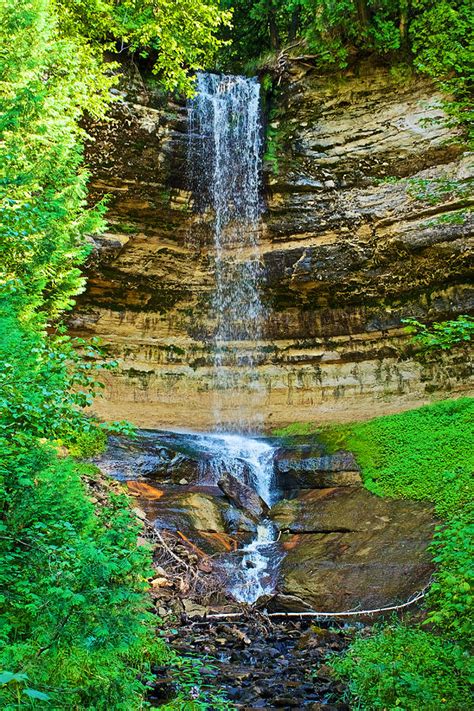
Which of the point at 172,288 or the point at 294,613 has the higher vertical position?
the point at 172,288

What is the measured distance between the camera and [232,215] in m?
16.4

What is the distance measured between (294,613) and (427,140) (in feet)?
38.7

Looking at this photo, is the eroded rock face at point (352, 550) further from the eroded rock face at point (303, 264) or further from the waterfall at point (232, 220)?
the waterfall at point (232, 220)

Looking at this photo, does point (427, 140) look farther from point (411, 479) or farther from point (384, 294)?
point (411, 479)

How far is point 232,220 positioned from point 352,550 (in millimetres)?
10596

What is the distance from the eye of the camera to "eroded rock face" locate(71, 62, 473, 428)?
14312 mm

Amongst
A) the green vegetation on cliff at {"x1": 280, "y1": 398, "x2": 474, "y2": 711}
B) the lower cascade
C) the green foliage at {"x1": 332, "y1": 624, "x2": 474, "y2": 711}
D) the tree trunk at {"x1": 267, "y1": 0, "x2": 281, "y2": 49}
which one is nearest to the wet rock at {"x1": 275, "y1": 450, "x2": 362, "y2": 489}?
the lower cascade

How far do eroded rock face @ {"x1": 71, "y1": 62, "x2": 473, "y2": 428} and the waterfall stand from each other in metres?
0.15

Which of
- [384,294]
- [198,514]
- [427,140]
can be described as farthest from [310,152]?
[198,514]

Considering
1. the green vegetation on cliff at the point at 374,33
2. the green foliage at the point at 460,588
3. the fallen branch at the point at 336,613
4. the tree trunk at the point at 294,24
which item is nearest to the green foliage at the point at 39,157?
the fallen branch at the point at 336,613

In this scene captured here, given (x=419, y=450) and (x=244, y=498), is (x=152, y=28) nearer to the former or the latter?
(x=244, y=498)

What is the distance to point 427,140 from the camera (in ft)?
46.1

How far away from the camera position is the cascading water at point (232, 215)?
16172 millimetres

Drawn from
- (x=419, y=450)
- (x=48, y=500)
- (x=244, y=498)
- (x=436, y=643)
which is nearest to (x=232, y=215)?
(x=419, y=450)
